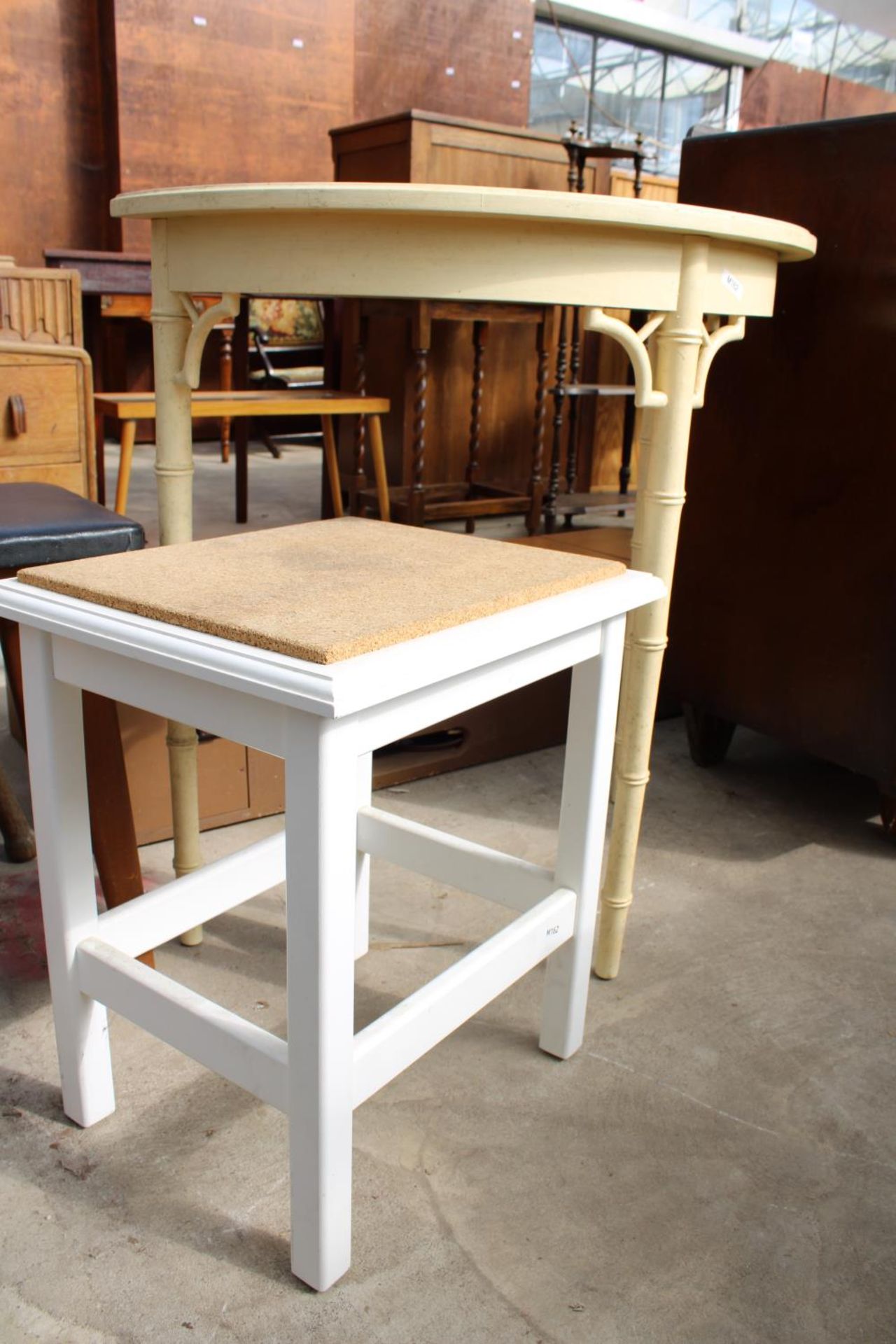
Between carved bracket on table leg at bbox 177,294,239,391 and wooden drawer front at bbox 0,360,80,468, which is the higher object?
carved bracket on table leg at bbox 177,294,239,391

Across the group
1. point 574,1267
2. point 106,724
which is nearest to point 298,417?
point 106,724

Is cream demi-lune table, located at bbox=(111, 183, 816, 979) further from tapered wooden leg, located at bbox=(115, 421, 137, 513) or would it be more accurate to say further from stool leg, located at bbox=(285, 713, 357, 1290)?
tapered wooden leg, located at bbox=(115, 421, 137, 513)

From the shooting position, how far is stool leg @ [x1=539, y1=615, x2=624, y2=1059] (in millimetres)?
1067

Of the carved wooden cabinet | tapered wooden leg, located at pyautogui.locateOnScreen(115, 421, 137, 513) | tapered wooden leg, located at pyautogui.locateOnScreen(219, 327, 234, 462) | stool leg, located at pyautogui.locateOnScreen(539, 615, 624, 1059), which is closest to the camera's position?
stool leg, located at pyautogui.locateOnScreen(539, 615, 624, 1059)

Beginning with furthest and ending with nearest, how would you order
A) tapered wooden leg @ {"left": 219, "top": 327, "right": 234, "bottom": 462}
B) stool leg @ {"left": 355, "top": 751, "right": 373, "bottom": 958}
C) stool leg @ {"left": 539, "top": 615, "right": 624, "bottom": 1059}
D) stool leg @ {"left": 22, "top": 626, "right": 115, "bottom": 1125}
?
tapered wooden leg @ {"left": 219, "top": 327, "right": 234, "bottom": 462} → stool leg @ {"left": 355, "top": 751, "right": 373, "bottom": 958} → stool leg @ {"left": 539, "top": 615, "right": 624, "bottom": 1059} → stool leg @ {"left": 22, "top": 626, "right": 115, "bottom": 1125}

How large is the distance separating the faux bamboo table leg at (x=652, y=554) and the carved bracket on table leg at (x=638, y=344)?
2 cm

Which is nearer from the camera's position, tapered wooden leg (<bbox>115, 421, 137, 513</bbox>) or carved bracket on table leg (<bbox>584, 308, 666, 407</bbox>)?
carved bracket on table leg (<bbox>584, 308, 666, 407</bbox>)

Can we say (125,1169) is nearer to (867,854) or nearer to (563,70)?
(867,854)

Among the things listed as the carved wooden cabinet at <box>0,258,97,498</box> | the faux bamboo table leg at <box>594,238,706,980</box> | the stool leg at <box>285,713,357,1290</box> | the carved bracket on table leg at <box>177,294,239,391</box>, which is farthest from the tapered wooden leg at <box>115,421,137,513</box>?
the stool leg at <box>285,713,357,1290</box>

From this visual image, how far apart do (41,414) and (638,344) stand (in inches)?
53.3

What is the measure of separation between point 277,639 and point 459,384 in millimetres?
2972

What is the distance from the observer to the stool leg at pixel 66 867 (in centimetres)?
95

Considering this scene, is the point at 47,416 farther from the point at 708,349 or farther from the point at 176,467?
the point at 708,349

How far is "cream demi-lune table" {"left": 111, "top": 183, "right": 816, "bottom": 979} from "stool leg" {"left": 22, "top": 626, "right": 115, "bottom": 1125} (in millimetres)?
299
